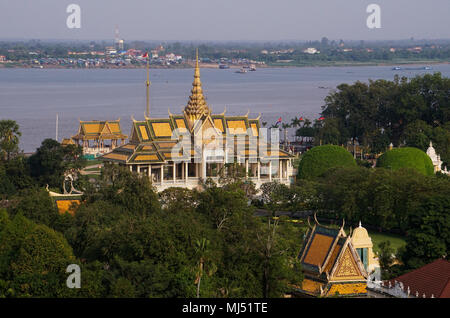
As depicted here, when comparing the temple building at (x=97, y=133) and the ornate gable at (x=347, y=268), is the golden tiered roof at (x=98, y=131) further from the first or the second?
the ornate gable at (x=347, y=268)

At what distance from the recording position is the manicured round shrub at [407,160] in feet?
219

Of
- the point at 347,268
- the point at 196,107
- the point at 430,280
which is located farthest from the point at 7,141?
the point at 430,280

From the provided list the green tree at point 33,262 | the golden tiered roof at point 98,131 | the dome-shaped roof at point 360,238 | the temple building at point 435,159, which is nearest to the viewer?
the green tree at point 33,262

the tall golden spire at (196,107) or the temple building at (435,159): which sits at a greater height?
the tall golden spire at (196,107)

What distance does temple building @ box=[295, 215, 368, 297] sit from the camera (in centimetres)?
3391

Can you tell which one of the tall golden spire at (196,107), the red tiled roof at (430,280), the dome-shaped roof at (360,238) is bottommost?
the red tiled roof at (430,280)

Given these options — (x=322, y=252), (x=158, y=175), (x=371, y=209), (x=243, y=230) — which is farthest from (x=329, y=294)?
(x=158, y=175)

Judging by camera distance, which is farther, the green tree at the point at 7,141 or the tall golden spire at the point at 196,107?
the tall golden spire at the point at 196,107

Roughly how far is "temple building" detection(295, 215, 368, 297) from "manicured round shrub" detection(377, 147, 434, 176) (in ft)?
107

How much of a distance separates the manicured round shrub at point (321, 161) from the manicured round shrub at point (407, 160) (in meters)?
3.46

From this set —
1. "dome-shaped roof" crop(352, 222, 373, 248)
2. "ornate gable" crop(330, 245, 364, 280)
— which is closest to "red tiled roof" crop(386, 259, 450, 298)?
"ornate gable" crop(330, 245, 364, 280)

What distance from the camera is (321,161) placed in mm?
64500

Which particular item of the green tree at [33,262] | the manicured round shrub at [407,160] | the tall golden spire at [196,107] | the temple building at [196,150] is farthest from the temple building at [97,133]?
the green tree at [33,262]

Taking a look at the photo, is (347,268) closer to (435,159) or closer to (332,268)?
(332,268)
